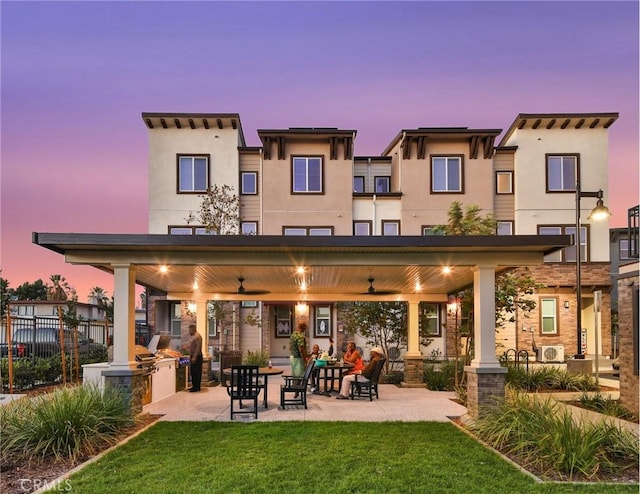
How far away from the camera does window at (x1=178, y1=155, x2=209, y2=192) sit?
23516 mm

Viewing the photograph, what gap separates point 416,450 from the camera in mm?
7641

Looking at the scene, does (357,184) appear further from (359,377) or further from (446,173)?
(359,377)

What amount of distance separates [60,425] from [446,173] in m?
19.6

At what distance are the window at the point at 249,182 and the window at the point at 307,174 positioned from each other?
1764 mm

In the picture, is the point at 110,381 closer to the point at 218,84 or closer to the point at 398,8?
the point at 398,8

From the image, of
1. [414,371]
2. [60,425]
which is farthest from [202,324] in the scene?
[60,425]

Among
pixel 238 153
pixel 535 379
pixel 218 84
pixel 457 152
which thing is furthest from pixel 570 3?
pixel 238 153

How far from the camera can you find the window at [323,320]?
85.4 feet

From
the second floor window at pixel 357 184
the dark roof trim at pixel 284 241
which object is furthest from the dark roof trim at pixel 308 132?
the dark roof trim at pixel 284 241

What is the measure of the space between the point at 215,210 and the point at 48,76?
29.6 ft

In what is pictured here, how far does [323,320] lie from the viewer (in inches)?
1028

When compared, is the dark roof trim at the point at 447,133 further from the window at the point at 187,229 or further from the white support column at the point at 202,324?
the white support column at the point at 202,324

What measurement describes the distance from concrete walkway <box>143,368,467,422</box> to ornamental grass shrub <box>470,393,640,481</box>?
2.28 m

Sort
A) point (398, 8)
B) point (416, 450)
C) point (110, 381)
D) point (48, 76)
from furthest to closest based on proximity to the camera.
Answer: point (48, 76), point (398, 8), point (110, 381), point (416, 450)
